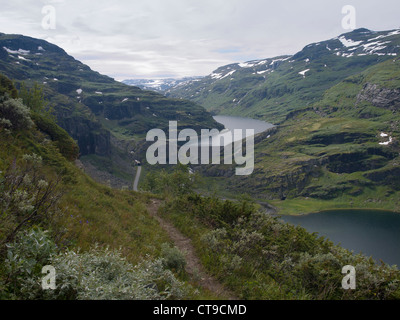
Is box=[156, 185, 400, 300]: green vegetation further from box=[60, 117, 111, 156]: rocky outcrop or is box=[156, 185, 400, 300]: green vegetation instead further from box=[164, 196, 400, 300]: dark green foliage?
box=[60, 117, 111, 156]: rocky outcrop

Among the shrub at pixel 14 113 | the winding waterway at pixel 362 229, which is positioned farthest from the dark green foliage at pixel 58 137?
the winding waterway at pixel 362 229

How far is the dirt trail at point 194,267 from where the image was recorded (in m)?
8.72

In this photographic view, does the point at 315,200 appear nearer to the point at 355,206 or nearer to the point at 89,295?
the point at 355,206

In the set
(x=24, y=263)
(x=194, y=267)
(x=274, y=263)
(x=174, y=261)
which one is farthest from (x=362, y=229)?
(x=24, y=263)

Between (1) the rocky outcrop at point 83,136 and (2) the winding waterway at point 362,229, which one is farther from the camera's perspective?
(1) the rocky outcrop at point 83,136

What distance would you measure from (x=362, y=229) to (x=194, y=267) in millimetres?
139366

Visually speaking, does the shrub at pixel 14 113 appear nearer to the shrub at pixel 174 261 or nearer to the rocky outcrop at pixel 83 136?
the shrub at pixel 174 261

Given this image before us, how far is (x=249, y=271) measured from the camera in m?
10.3

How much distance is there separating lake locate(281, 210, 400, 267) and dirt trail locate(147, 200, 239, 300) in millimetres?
95128

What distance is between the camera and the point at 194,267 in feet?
35.1

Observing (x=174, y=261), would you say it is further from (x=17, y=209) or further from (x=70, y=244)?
(x=17, y=209)

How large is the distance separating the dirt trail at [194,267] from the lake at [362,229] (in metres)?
95.1

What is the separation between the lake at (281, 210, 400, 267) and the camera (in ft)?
323
